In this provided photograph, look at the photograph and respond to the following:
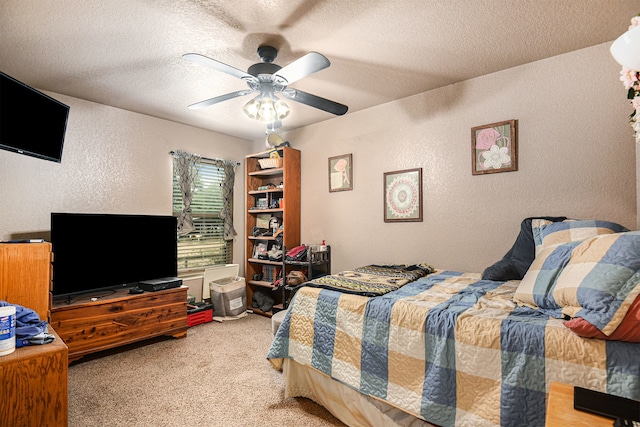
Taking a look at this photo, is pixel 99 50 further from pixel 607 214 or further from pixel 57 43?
pixel 607 214

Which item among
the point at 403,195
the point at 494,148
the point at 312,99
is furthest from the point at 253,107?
the point at 494,148

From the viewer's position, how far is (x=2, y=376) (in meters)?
1.37

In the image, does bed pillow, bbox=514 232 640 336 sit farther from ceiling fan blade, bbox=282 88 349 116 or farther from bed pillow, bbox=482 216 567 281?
ceiling fan blade, bbox=282 88 349 116

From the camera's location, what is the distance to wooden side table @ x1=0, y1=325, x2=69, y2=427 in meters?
1.38

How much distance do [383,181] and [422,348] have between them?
2107 millimetres

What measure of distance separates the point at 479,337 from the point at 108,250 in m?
3.26

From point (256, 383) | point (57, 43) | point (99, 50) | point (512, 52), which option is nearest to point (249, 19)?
point (99, 50)

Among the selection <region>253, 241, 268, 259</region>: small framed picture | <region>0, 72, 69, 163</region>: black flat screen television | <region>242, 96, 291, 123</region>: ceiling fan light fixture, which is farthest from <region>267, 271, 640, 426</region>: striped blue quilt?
<region>0, 72, 69, 163</region>: black flat screen television

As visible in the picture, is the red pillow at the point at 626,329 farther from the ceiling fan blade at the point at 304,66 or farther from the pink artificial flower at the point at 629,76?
the ceiling fan blade at the point at 304,66

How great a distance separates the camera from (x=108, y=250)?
3051 mm

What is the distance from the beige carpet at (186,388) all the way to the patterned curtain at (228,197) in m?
1.67

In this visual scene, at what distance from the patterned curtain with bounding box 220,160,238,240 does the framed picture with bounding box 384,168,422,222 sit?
2326mm

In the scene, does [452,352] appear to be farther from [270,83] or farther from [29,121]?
[29,121]

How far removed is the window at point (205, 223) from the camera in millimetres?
4094
